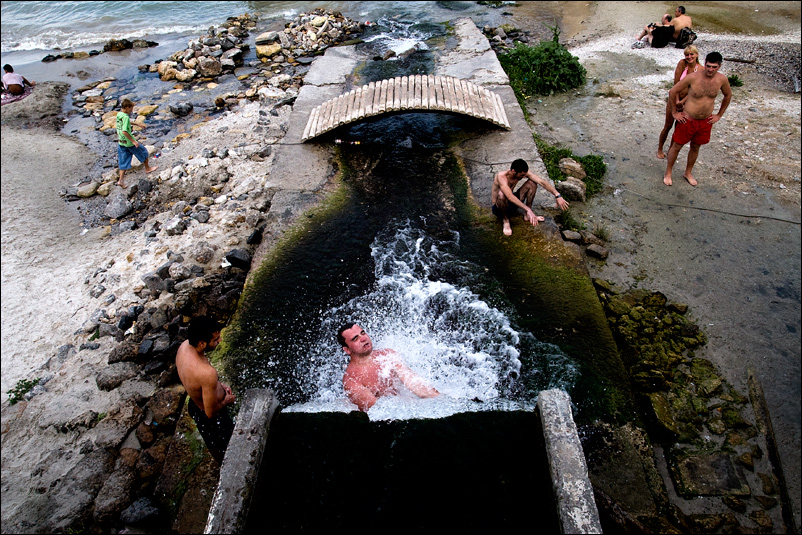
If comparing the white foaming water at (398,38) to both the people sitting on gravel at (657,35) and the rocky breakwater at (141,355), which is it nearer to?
the rocky breakwater at (141,355)

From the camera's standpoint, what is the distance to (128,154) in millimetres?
7855

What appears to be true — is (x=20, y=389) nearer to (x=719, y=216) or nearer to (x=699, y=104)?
(x=719, y=216)

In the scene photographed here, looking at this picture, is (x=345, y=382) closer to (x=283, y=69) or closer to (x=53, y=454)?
(x=53, y=454)

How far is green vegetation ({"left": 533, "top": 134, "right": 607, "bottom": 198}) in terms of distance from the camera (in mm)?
6604

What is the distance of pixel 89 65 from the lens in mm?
13125

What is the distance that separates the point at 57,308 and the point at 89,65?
10802 mm

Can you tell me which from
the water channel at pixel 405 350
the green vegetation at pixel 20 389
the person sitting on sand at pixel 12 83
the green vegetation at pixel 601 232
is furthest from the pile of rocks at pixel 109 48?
the green vegetation at pixel 601 232

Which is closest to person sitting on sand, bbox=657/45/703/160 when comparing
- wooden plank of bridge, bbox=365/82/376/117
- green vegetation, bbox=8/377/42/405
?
wooden plank of bridge, bbox=365/82/376/117

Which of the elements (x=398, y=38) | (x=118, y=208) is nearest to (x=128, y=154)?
(x=118, y=208)

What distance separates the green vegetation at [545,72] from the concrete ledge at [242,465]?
749 centimetres

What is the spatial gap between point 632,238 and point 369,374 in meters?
3.86

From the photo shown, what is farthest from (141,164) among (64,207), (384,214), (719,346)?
(719,346)

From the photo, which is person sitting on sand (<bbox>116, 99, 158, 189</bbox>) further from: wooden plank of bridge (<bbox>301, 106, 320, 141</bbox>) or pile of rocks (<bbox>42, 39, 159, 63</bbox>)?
pile of rocks (<bbox>42, 39, 159, 63</bbox>)

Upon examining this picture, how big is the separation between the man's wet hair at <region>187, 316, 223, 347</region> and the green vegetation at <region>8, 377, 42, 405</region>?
2.74 m
